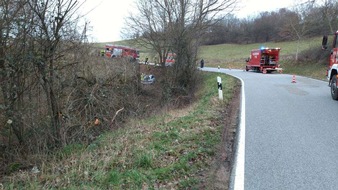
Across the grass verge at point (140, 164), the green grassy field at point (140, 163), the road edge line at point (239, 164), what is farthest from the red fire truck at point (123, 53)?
the road edge line at point (239, 164)

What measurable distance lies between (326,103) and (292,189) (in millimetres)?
7941

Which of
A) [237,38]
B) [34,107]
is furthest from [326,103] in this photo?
[237,38]

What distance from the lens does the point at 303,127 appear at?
7836 mm

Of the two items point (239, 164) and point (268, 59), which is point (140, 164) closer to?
point (239, 164)

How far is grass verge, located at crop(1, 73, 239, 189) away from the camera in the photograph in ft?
15.4

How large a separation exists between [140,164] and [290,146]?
3214 millimetres

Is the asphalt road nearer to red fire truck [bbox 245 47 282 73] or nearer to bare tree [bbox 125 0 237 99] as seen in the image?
bare tree [bbox 125 0 237 99]

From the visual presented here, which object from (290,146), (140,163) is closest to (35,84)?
(140,163)

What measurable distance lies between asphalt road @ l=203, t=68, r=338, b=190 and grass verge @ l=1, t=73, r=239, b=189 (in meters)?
0.67

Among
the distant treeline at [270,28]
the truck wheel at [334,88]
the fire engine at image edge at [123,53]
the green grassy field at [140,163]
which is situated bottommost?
the green grassy field at [140,163]

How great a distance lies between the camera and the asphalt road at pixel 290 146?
4678 millimetres

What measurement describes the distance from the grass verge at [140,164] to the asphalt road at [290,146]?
2.21 feet

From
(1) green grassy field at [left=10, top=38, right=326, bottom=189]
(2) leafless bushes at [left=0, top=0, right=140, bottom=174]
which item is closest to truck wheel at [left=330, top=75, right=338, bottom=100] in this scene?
(1) green grassy field at [left=10, top=38, right=326, bottom=189]

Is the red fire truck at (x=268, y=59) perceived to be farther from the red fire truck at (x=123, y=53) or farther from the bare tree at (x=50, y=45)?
the bare tree at (x=50, y=45)
